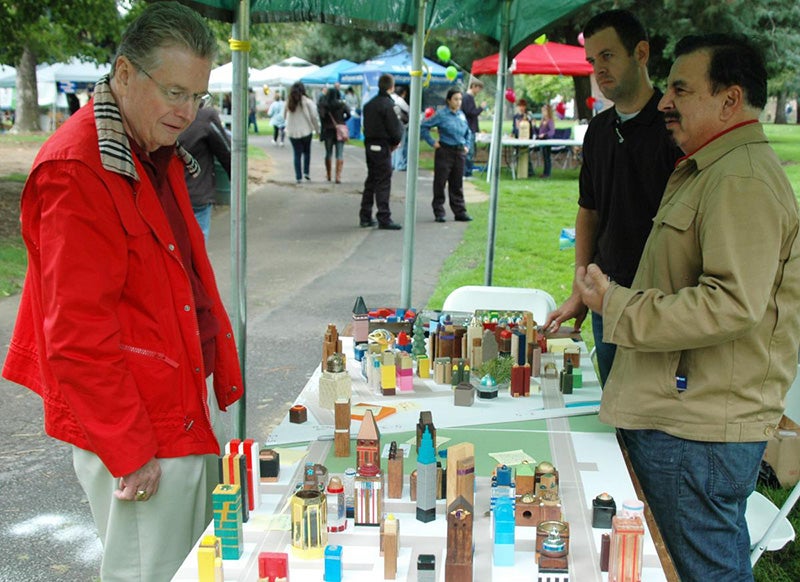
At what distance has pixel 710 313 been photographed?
6.29 ft

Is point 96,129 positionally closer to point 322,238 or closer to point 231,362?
point 231,362

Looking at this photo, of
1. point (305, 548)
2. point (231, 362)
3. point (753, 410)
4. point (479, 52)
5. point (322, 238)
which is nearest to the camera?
point (305, 548)

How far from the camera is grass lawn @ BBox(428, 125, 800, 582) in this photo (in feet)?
11.5

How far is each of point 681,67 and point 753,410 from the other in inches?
33.7

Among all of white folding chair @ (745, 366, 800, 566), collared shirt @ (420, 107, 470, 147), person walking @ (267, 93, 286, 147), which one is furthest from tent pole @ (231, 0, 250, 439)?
person walking @ (267, 93, 286, 147)

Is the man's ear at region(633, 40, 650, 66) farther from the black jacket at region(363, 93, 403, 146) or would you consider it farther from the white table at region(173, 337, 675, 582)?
the black jacket at region(363, 93, 403, 146)

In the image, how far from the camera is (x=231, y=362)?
2291 mm

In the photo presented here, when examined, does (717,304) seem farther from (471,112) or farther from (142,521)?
(471,112)

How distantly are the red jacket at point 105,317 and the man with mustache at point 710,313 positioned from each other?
102cm

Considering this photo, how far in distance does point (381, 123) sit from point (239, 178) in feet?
24.1

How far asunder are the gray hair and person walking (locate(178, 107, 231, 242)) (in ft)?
13.9

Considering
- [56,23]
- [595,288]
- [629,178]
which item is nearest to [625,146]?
[629,178]

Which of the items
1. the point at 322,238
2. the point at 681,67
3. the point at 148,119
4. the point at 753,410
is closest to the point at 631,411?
the point at 753,410

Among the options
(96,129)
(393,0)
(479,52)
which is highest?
(479,52)
